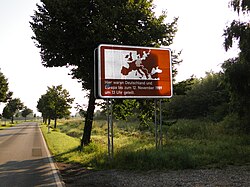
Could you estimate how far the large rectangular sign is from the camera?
34.9ft

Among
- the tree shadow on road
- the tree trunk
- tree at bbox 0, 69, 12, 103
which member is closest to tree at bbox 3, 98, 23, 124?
tree at bbox 0, 69, 12, 103

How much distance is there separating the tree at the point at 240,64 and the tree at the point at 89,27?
4146mm

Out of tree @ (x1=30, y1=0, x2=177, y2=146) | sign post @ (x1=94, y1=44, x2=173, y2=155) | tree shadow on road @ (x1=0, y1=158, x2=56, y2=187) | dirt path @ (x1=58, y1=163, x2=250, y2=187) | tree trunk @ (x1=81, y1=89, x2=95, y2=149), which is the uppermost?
tree @ (x1=30, y1=0, x2=177, y2=146)

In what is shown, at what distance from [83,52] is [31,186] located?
8.21 meters

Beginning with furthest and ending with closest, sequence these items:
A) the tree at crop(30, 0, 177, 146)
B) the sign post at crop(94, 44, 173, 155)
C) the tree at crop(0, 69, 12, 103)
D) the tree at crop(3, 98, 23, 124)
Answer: the tree at crop(3, 98, 23, 124) → the tree at crop(0, 69, 12, 103) → the tree at crop(30, 0, 177, 146) → the sign post at crop(94, 44, 173, 155)

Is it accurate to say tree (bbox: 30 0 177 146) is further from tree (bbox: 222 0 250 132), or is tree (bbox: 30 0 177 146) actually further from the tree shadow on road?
the tree shadow on road

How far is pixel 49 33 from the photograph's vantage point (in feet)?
42.9

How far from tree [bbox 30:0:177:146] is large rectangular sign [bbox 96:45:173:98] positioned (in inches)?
66.7

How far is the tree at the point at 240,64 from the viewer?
14.6m

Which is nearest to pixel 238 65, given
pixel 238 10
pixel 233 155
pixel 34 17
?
pixel 238 10

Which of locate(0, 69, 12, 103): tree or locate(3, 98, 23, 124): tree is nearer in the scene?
locate(0, 69, 12, 103): tree

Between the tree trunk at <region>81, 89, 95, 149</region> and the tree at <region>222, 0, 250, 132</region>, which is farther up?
the tree at <region>222, 0, 250, 132</region>

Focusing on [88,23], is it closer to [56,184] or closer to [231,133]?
[56,184]

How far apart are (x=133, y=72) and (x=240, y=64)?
755 cm
